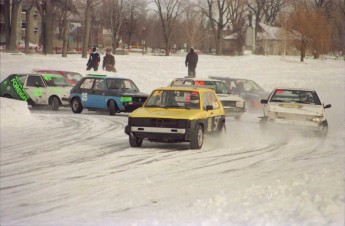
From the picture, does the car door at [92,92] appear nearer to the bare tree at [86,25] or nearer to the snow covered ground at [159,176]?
the snow covered ground at [159,176]

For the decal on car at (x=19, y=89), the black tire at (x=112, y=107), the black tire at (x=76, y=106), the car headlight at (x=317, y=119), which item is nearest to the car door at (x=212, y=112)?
the car headlight at (x=317, y=119)

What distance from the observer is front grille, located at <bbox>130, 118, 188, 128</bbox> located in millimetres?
13273

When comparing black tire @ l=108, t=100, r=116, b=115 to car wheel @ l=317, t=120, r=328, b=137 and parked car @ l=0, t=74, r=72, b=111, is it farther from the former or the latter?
car wheel @ l=317, t=120, r=328, b=137

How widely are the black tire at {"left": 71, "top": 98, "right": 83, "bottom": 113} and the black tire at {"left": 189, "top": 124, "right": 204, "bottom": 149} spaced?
9.12m

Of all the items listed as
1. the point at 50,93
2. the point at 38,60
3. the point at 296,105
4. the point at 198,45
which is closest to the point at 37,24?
the point at 198,45

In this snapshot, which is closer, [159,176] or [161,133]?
[159,176]

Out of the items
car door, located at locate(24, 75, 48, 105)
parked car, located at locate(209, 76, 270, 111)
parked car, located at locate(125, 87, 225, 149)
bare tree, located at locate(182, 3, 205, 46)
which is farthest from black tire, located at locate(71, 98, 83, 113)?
bare tree, located at locate(182, 3, 205, 46)

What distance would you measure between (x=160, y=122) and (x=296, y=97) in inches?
234

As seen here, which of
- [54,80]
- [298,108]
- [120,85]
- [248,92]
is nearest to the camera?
[298,108]

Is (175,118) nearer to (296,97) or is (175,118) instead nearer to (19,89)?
(296,97)

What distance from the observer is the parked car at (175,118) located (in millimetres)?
13328

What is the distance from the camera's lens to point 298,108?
671 inches

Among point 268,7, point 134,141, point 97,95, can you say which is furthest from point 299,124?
point 268,7

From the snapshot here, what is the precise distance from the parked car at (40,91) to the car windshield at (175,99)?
9.26 meters
